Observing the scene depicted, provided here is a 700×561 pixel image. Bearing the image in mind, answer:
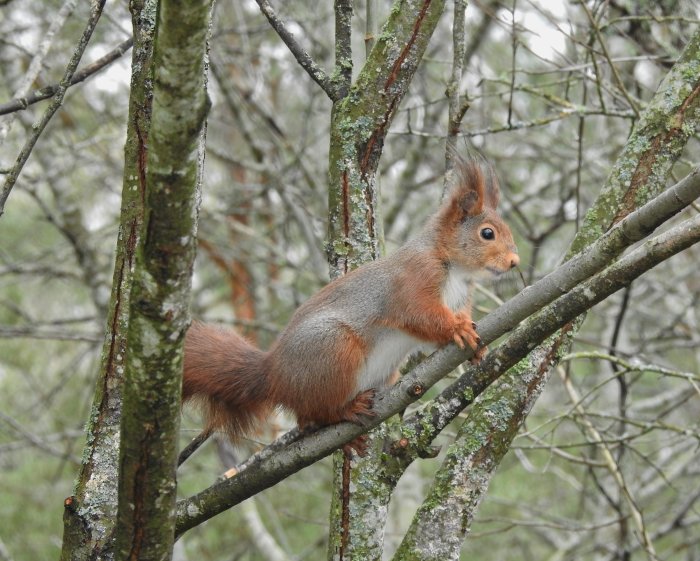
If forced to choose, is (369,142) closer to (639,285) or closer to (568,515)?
(639,285)

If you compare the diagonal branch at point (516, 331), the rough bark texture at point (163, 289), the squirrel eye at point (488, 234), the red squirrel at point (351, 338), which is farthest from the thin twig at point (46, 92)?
the squirrel eye at point (488, 234)

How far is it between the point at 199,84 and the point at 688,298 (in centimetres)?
591

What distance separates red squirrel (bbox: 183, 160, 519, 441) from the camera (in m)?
3.16

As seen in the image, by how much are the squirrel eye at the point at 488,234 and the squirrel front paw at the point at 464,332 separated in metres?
0.55

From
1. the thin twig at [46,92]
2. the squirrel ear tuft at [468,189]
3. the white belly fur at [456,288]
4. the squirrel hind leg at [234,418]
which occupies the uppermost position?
the thin twig at [46,92]

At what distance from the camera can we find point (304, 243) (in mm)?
8039

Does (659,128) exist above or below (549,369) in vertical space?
above

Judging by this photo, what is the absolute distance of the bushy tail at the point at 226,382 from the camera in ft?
10.6

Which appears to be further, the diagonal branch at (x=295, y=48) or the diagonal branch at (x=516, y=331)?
the diagonal branch at (x=295, y=48)

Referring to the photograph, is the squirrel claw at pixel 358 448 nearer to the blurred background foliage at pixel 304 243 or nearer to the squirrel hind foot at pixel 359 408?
the squirrel hind foot at pixel 359 408

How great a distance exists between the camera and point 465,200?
12.0 feet

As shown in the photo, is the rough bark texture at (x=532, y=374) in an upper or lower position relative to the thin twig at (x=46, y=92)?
lower

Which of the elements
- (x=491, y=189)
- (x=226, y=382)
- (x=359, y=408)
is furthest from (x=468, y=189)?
(x=226, y=382)

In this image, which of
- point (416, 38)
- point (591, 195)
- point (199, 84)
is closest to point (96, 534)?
point (199, 84)
